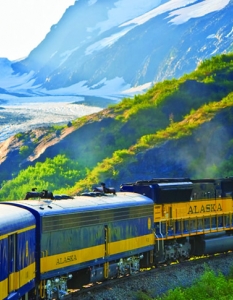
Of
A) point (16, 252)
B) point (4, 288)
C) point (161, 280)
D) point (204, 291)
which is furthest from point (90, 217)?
point (4, 288)

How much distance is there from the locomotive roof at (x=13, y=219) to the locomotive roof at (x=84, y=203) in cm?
79

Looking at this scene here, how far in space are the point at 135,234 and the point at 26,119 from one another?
92903 mm

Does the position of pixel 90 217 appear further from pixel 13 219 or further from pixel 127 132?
pixel 127 132

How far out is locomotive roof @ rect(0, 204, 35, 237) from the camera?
1730 cm

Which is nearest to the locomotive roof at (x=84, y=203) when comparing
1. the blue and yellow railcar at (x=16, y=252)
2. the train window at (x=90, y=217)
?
the train window at (x=90, y=217)

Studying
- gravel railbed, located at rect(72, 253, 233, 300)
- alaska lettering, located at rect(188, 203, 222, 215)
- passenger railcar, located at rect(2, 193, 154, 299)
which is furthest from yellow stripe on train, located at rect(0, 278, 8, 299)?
alaska lettering, located at rect(188, 203, 222, 215)

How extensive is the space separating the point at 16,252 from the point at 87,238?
551 centimetres

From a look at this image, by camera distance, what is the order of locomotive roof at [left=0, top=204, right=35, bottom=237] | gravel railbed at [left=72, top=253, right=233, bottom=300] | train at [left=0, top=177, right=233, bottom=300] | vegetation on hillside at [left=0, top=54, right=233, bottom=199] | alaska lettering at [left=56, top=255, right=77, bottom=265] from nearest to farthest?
locomotive roof at [left=0, top=204, right=35, bottom=237] < train at [left=0, top=177, right=233, bottom=300] < alaska lettering at [left=56, top=255, right=77, bottom=265] < gravel railbed at [left=72, top=253, right=233, bottom=300] < vegetation on hillside at [left=0, top=54, right=233, bottom=199]

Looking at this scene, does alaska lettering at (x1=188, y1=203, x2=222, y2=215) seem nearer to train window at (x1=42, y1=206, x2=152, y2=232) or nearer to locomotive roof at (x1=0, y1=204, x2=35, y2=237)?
train window at (x1=42, y1=206, x2=152, y2=232)

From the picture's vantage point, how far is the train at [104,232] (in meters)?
18.9

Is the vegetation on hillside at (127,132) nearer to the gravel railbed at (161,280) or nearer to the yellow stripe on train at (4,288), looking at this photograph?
the gravel railbed at (161,280)

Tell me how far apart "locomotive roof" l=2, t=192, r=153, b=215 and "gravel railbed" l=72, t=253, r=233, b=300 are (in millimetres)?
2758

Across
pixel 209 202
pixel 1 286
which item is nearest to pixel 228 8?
pixel 209 202

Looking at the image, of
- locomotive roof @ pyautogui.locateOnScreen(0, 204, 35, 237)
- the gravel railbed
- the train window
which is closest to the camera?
locomotive roof @ pyautogui.locateOnScreen(0, 204, 35, 237)
